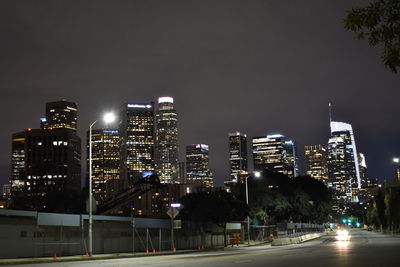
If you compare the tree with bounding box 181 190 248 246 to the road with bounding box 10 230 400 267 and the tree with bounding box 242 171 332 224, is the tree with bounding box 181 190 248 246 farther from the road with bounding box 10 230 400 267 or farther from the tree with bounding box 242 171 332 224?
the tree with bounding box 242 171 332 224

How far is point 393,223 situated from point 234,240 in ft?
172

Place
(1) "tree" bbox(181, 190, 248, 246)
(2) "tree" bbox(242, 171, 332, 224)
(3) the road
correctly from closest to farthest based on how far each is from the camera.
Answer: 1. (3) the road
2. (1) "tree" bbox(181, 190, 248, 246)
3. (2) "tree" bbox(242, 171, 332, 224)

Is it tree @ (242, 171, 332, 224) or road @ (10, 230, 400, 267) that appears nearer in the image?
road @ (10, 230, 400, 267)

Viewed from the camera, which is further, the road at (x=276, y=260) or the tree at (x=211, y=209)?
the tree at (x=211, y=209)

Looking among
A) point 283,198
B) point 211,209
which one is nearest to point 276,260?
point 211,209

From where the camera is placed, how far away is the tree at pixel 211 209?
210 feet

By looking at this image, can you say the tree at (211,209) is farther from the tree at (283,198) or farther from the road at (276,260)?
the tree at (283,198)

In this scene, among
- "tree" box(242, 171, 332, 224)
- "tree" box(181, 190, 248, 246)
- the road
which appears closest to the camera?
the road

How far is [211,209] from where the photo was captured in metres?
63.9

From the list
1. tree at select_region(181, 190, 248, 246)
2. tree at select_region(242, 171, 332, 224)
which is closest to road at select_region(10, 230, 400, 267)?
tree at select_region(181, 190, 248, 246)

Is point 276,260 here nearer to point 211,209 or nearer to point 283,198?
point 211,209

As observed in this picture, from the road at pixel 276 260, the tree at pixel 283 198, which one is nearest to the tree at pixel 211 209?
the road at pixel 276 260

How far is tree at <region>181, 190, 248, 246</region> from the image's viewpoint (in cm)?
6386

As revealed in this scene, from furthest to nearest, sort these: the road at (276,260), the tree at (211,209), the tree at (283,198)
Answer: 1. the tree at (283,198)
2. the tree at (211,209)
3. the road at (276,260)
